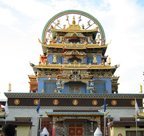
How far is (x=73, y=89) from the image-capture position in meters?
44.7

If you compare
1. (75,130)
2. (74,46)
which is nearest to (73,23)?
(74,46)

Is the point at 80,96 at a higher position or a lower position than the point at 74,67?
lower

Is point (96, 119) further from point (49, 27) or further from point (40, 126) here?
point (49, 27)

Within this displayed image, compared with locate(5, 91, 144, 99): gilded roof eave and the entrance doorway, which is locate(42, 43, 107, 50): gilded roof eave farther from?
the entrance doorway

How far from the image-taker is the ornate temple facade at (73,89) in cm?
3850

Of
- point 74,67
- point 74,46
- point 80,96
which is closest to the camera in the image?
point 80,96

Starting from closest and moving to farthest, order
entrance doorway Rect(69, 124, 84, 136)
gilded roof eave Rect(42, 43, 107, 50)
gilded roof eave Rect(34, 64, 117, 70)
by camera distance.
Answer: entrance doorway Rect(69, 124, 84, 136), gilded roof eave Rect(34, 64, 117, 70), gilded roof eave Rect(42, 43, 107, 50)

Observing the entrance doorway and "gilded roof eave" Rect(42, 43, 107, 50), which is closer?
the entrance doorway

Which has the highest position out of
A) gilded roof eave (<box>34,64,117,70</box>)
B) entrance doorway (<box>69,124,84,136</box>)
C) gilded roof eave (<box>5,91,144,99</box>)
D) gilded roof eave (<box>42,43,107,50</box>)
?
gilded roof eave (<box>42,43,107,50</box>)

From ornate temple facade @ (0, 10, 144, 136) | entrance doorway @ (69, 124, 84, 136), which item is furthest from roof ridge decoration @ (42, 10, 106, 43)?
entrance doorway @ (69, 124, 84, 136)

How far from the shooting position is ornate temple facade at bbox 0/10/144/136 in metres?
38.5

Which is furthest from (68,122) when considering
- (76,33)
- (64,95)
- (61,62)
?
(76,33)

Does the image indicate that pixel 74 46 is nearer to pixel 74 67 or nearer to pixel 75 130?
pixel 74 67

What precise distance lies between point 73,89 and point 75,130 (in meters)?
7.28
